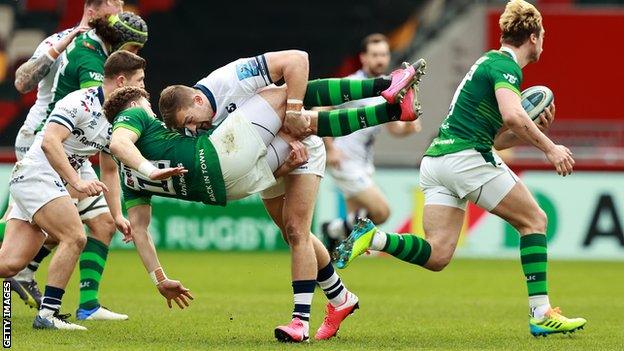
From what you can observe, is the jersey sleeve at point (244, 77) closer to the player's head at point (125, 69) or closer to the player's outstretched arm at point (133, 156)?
the player's outstretched arm at point (133, 156)

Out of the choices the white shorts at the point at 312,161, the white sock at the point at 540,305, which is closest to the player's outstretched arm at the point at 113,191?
the white shorts at the point at 312,161

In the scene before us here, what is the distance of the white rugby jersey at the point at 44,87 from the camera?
10445 mm

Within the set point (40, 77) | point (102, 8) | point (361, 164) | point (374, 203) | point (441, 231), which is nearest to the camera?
point (441, 231)

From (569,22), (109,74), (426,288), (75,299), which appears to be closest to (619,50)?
(569,22)

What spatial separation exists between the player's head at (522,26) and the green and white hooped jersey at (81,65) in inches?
118

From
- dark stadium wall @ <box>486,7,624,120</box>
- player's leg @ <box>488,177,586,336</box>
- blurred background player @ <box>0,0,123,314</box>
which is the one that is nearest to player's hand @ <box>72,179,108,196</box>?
blurred background player @ <box>0,0,123,314</box>

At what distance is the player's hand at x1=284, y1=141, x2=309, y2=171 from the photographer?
8445mm

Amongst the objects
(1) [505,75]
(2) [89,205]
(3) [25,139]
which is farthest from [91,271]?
(1) [505,75]

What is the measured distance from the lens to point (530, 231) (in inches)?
356

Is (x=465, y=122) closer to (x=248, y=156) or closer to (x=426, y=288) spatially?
(x=248, y=156)

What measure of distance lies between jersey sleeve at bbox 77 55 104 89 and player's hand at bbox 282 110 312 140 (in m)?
2.00

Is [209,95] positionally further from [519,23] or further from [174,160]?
[519,23]

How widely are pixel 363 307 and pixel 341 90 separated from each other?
11.3 feet

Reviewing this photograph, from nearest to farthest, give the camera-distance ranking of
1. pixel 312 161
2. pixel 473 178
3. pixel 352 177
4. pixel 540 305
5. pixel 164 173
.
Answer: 1. pixel 164 173
2. pixel 312 161
3. pixel 540 305
4. pixel 473 178
5. pixel 352 177
